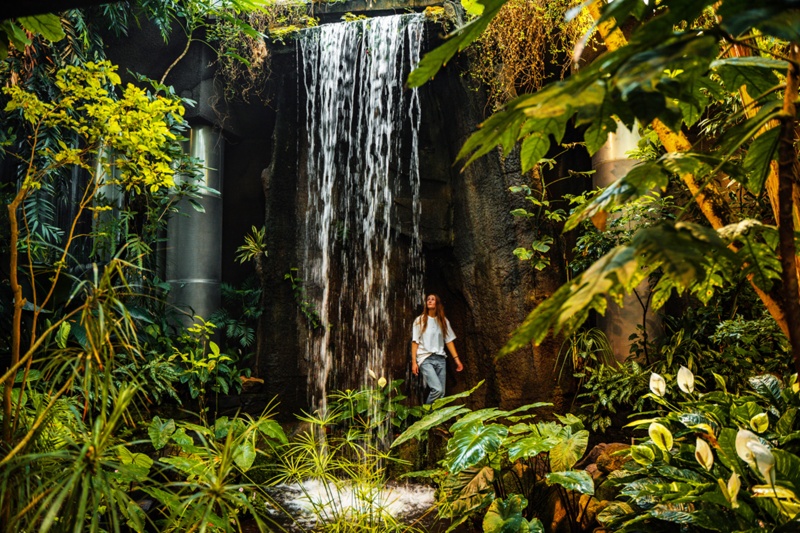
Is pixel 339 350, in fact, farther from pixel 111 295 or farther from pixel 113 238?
pixel 111 295

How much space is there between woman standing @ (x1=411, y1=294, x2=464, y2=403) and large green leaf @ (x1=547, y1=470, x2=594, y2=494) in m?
3.45

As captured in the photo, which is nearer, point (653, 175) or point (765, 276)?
point (653, 175)

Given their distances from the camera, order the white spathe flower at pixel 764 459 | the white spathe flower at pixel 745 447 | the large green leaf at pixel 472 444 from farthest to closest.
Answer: the large green leaf at pixel 472 444 → the white spathe flower at pixel 745 447 → the white spathe flower at pixel 764 459

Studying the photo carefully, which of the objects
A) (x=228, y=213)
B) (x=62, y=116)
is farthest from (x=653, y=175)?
(x=228, y=213)

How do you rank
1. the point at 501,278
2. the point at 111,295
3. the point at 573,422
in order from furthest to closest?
the point at 501,278, the point at 573,422, the point at 111,295

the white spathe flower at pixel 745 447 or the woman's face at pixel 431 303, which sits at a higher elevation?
the woman's face at pixel 431 303

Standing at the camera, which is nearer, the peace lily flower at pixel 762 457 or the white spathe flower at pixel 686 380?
the peace lily flower at pixel 762 457

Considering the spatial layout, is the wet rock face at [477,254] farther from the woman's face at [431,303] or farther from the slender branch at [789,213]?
the slender branch at [789,213]

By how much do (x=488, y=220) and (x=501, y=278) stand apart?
707 mm

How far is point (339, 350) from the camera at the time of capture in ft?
23.5

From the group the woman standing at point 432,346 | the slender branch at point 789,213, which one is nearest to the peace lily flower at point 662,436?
the slender branch at point 789,213

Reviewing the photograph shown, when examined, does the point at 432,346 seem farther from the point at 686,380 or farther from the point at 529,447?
the point at 686,380

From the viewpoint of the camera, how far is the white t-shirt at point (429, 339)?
6211 mm

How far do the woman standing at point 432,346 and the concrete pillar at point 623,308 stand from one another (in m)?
1.72
